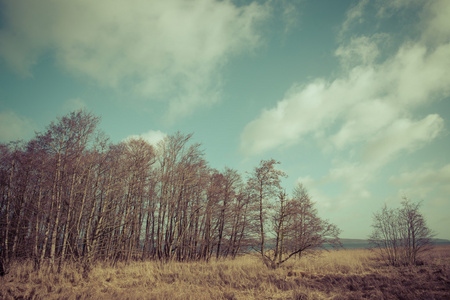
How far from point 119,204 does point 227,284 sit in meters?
8.56

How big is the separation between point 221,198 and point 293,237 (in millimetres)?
8843

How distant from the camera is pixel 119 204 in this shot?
13742 mm

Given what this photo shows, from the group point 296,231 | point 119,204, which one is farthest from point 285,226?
point 119,204

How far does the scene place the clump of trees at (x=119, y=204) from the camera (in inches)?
487

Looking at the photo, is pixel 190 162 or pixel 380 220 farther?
pixel 190 162

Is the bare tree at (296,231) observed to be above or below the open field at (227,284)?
above

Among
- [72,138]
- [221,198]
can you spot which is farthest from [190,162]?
[72,138]

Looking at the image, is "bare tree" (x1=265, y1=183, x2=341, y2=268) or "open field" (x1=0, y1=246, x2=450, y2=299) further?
"bare tree" (x1=265, y1=183, x2=341, y2=268)

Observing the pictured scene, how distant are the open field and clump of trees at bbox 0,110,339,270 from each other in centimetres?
134

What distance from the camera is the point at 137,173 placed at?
53.7ft

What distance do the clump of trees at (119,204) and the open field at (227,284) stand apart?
1335 millimetres

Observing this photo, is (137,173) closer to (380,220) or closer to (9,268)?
(9,268)

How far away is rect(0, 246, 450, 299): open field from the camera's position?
320 inches

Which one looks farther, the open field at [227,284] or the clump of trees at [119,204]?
the clump of trees at [119,204]
